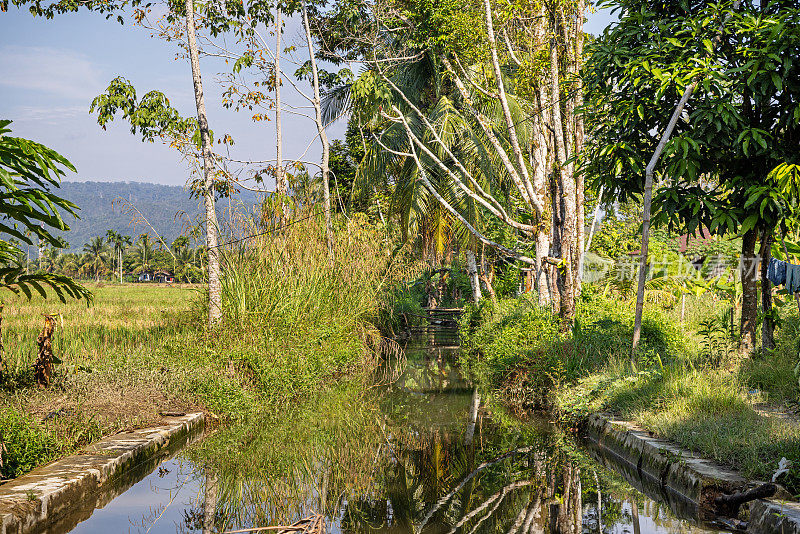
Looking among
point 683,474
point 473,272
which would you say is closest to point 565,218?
point 683,474

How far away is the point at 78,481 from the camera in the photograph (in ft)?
18.6

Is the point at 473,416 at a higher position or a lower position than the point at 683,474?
lower

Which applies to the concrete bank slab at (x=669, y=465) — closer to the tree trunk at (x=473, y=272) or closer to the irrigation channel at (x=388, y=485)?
the irrigation channel at (x=388, y=485)

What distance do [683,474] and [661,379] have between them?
276 centimetres

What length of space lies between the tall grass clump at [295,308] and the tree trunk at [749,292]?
671cm

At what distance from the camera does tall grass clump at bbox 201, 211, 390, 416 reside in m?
10.3

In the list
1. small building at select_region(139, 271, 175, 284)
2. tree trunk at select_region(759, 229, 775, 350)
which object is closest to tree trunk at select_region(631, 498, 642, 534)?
tree trunk at select_region(759, 229, 775, 350)

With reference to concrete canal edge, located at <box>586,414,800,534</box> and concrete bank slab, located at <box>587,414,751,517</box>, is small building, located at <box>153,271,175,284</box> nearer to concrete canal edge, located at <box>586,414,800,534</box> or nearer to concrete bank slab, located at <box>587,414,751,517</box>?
concrete bank slab, located at <box>587,414,751,517</box>

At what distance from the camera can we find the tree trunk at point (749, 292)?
31.9ft

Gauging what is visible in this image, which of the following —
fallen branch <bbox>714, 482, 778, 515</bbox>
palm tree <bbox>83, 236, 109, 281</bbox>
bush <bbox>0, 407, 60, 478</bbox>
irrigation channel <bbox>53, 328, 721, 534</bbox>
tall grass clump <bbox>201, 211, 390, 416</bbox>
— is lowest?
irrigation channel <bbox>53, 328, 721, 534</bbox>

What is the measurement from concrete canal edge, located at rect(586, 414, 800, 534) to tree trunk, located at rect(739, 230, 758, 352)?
3001mm

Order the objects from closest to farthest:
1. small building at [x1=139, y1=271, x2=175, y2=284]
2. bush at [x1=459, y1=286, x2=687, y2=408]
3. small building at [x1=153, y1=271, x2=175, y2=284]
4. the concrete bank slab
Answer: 1. the concrete bank slab
2. bush at [x1=459, y1=286, x2=687, y2=408]
3. small building at [x1=153, y1=271, x2=175, y2=284]
4. small building at [x1=139, y1=271, x2=175, y2=284]

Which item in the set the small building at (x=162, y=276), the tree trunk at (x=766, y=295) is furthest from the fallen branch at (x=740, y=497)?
the small building at (x=162, y=276)

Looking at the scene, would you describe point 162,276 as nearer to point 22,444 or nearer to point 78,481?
point 22,444
